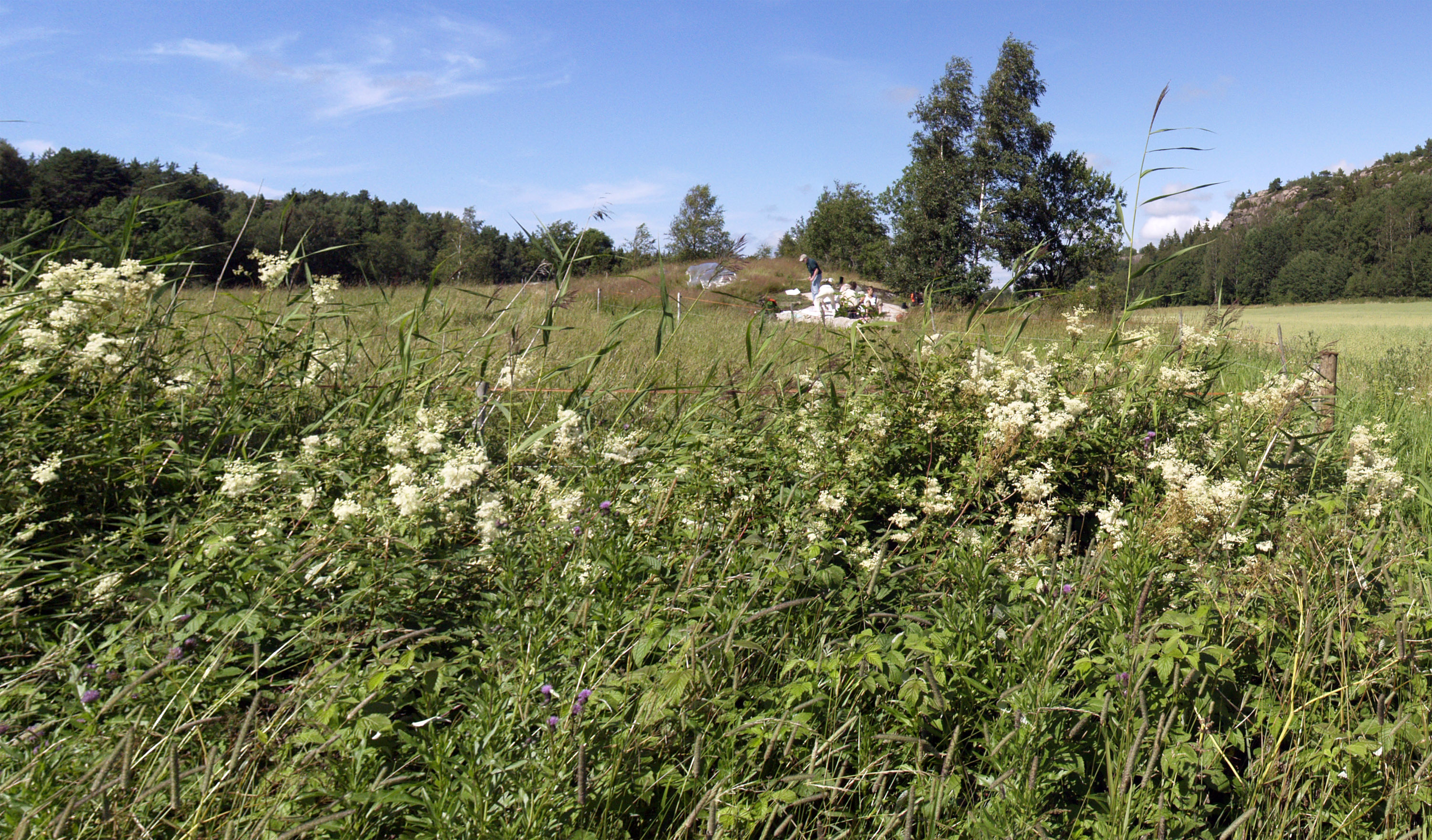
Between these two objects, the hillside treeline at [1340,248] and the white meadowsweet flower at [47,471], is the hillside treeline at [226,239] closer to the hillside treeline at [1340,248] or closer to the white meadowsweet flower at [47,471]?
the white meadowsweet flower at [47,471]

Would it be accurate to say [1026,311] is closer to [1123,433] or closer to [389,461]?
[1123,433]

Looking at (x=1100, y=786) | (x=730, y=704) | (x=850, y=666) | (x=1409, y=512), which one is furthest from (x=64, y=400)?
(x=1409, y=512)

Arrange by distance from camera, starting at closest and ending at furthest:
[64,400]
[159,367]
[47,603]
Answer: [47,603] → [64,400] → [159,367]

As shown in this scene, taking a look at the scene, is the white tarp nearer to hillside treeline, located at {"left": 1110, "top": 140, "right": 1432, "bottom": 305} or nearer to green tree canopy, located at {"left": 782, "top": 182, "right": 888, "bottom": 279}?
green tree canopy, located at {"left": 782, "top": 182, "right": 888, "bottom": 279}

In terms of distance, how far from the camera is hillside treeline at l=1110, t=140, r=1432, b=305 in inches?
2648

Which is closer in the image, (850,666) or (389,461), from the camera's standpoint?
(850,666)

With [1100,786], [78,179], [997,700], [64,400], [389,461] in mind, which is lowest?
[1100,786]

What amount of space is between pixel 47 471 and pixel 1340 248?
3866 inches

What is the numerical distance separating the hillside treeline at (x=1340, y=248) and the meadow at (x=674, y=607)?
6486cm

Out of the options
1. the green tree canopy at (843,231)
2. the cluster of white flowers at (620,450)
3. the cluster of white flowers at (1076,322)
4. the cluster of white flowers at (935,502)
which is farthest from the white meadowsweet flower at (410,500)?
the green tree canopy at (843,231)

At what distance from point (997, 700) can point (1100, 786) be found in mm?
344

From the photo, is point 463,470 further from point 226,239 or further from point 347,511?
point 226,239

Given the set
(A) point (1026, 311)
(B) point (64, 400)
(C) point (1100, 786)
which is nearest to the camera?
(C) point (1100, 786)

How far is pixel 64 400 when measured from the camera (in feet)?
9.37
